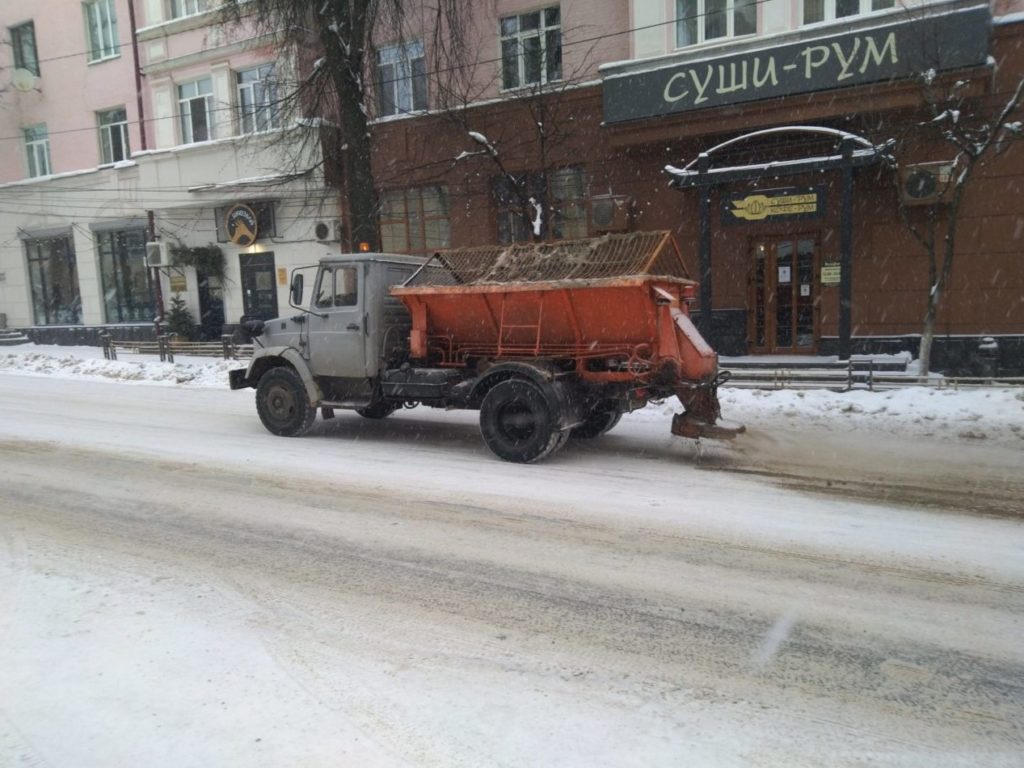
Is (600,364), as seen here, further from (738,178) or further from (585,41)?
(585,41)

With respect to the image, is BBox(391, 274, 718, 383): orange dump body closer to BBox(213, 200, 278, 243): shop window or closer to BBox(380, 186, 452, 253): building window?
BBox(380, 186, 452, 253): building window

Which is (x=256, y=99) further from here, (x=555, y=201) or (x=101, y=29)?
(x=555, y=201)

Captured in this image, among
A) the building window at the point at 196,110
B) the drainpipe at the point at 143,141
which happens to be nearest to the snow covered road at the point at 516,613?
the drainpipe at the point at 143,141

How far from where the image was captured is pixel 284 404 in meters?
9.94

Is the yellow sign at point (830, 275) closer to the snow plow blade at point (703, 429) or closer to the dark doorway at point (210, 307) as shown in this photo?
the snow plow blade at point (703, 429)

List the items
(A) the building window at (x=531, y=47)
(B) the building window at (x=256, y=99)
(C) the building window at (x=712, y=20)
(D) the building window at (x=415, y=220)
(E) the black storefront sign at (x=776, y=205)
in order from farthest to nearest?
(D) the building window at (x=415, y=220), (B) the building window at (x=256, y=99), (A) the building window at (x=531, y=47), (C) the building window at (x=712, y=20), (E) the black storefront sign at (x=776, y=205)

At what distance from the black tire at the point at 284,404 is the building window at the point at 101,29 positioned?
2157 cm

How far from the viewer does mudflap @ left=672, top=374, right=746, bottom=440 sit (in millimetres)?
7863

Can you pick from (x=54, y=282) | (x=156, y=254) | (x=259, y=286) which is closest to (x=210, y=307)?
(x=259, y=286)

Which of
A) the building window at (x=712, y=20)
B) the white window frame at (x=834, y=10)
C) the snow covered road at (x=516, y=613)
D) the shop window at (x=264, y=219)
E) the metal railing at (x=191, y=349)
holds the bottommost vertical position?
the snow covered road at (x=516, y=613)

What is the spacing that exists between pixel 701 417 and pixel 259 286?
60.5 feet

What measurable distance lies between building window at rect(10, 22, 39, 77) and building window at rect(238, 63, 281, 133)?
437 inches

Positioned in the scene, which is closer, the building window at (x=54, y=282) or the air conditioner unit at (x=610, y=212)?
the air conditioner unit at (x=610, y=212)

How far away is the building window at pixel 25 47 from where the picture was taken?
27.4 meters
